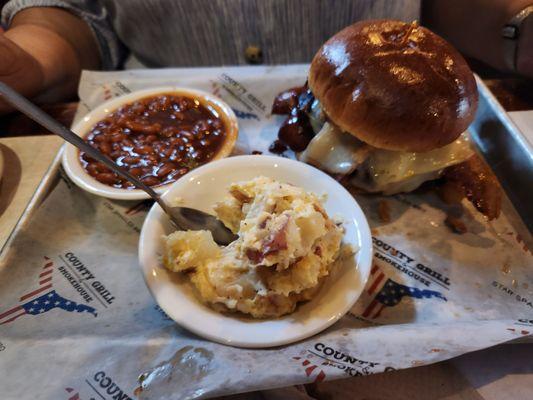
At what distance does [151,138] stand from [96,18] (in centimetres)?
124

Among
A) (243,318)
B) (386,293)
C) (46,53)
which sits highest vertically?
(46,53)

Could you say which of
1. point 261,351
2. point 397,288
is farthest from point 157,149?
point 397,288

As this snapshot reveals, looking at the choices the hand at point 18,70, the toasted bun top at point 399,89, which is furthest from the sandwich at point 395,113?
the hand at point 18,70

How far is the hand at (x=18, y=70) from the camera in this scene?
1.82m

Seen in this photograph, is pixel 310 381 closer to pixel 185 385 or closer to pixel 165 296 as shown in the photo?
pixel 185 385

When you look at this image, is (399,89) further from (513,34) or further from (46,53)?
(46,53)

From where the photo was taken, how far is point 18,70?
6.22ft

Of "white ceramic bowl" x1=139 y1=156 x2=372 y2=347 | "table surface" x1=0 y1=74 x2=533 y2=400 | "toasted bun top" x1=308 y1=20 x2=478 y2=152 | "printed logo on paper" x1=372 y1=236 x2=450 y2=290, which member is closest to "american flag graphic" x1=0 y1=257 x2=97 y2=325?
"white ceramic bowl" x1=139 y1=156 x2=372 y2=347

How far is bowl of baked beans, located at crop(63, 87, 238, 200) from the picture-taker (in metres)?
1.60

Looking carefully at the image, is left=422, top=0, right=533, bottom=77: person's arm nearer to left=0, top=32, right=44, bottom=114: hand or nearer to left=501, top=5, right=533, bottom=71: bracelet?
left=501, top=5, right=533, bottom=71: bracelet

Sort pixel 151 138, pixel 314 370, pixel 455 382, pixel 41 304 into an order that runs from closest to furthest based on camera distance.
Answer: pixel 314 370
pixel 455 382
pixel 41 304
pixel 151 138

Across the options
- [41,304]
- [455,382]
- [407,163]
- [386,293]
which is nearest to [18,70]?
[41,304]

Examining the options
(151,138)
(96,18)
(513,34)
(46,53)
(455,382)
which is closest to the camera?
(455,382)

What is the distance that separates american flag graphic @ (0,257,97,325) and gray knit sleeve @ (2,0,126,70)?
5.63 ft
